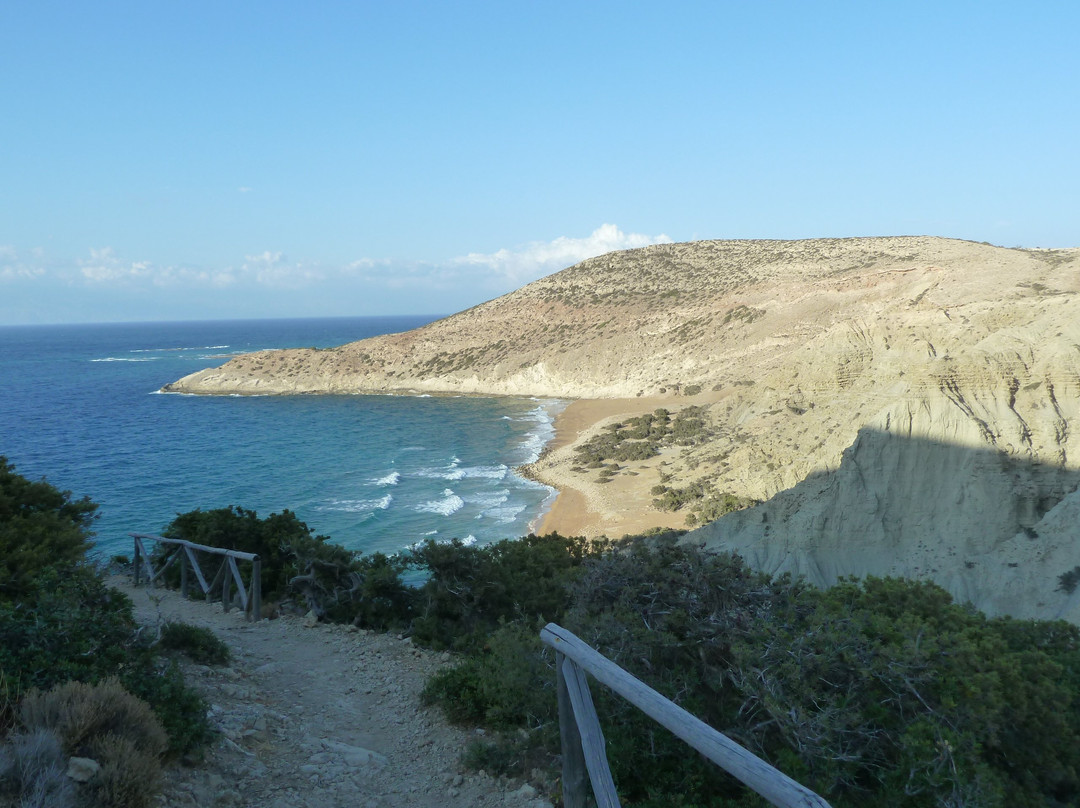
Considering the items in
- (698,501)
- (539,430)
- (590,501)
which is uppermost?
(539,430)

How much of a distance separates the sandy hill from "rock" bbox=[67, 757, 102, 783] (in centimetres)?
1475

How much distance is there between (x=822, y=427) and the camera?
21344 mm

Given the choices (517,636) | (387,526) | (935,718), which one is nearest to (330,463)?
(387,526)

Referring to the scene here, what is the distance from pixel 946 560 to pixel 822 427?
23.3 feet

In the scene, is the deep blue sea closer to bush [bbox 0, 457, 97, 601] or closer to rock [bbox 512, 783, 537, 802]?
bush [bbox 0, 457, 97, 601]

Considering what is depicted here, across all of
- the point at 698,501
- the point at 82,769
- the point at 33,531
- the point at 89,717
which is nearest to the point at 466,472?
the point at 698,501

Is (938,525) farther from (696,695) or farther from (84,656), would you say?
(84,656)

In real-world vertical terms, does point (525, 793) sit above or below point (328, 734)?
above

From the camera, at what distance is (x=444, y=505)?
105ft

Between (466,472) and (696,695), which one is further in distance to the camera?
(466,472)

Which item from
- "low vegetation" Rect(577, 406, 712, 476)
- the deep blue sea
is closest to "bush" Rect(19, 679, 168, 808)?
the deep blue sea

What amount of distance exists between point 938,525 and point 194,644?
587 inches

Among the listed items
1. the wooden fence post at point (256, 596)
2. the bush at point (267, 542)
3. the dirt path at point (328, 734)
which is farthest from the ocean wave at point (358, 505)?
the dirt path at point (328, 734)

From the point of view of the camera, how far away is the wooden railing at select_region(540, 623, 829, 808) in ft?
8.39
